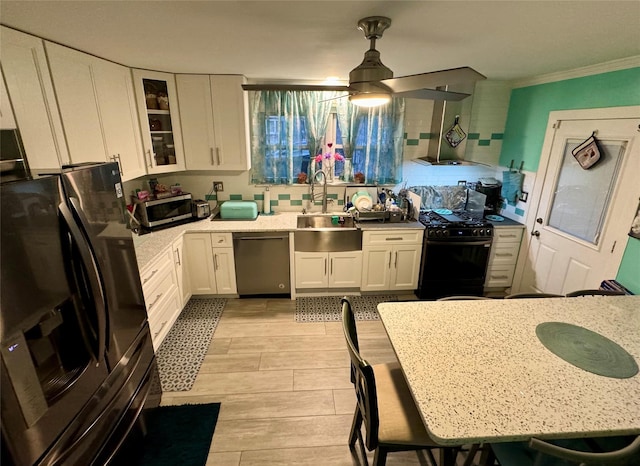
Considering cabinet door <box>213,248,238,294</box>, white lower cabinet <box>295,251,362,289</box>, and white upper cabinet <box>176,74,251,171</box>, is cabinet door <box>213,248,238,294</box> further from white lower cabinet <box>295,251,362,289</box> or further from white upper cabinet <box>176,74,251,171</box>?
white upper cabinet <box>176,74,251,171</box>

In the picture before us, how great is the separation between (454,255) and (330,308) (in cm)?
149

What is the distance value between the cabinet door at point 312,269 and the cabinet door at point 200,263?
3.08ft

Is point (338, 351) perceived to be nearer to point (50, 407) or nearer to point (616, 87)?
point (50, 407)

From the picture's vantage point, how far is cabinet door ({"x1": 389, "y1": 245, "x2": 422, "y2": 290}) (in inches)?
133

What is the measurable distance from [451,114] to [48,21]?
3.39m

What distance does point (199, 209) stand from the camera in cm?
342

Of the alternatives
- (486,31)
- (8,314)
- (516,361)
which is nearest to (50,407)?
(8,314)

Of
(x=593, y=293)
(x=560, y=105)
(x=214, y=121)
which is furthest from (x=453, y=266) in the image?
(x=214, y=121)

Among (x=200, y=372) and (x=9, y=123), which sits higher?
(x=9, y=123)

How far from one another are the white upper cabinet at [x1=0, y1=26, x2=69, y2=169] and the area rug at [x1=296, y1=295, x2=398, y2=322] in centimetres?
239

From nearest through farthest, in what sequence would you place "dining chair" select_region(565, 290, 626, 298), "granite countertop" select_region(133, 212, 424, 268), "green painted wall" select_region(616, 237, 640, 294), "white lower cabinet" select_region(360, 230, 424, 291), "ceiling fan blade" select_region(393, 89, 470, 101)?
"ceiling fan blade" select_region(393, 89, 470, 101)
"dining chair" select_region(565, 290, 626, 298)
"green painted wall" select_region(616, 237, 640, 294)
"granite countertop" select_region(133, 212, 424, 268)
"white lower cabinet" select_region(360, 230, 424, 291)

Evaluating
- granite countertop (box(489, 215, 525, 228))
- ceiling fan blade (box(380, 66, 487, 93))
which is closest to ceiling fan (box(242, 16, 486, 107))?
ceiling fan blade (box(380, 66, 487, 93))

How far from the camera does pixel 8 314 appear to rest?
972 millimetres

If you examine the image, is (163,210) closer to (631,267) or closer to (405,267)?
(405,267)
